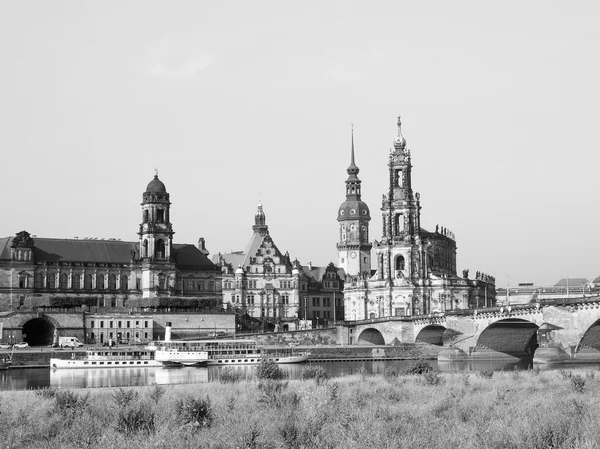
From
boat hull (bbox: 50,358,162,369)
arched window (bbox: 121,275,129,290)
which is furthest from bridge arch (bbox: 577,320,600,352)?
arched window (bbox: 121,275,129,290)

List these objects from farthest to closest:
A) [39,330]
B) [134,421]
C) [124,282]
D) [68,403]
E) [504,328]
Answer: [124,282] < [39,330] < [504,328] < [68,403] < [134,421]

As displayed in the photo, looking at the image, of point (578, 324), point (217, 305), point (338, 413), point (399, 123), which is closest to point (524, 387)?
point (338, 413)

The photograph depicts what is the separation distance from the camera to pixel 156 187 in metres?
123

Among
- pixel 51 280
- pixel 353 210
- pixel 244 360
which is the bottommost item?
pixel 244 360

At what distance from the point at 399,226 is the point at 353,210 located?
27145 mm

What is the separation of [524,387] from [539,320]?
43514 millimetres

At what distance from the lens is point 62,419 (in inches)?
1179

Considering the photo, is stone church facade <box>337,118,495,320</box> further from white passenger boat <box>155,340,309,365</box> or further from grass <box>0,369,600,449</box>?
grass <box>0,369,600,449</box>

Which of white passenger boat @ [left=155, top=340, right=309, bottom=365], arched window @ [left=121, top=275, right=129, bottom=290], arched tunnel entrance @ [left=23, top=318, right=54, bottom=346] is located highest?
arched window @ [left=121, top=275, right=129, bottom=290]

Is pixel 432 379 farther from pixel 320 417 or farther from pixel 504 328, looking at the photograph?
pixel 504 328

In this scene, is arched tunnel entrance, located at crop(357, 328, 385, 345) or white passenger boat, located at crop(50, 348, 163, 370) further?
arched tunnel entrance, located at crop(357, 328, 385, 345)

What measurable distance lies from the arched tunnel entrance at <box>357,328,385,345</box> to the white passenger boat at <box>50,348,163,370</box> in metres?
36.7

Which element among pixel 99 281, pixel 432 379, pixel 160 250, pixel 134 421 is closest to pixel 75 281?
pixel 99 281

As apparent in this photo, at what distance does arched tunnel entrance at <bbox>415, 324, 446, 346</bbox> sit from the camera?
109 meters
